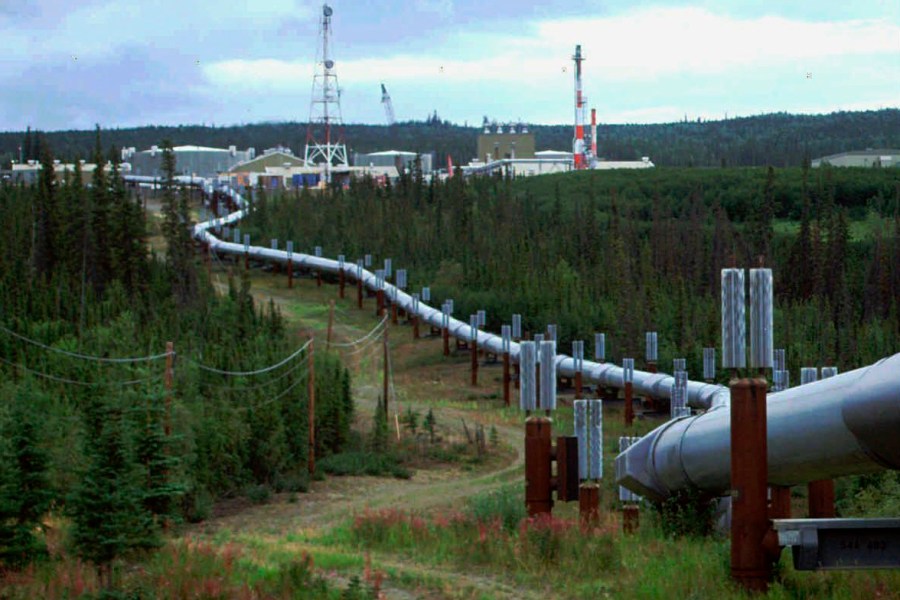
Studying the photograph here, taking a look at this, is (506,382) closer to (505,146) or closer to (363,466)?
(363,466)

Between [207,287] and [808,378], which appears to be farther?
[207,287]

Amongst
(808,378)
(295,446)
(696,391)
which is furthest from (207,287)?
(808,378)

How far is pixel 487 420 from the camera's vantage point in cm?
3703

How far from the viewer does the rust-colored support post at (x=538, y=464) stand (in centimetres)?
1486

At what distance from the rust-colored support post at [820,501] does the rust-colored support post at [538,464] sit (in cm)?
286

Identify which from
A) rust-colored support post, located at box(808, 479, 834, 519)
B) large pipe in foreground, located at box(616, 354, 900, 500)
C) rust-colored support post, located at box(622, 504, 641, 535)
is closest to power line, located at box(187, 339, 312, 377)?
rust-colored support post, located at box(808, 479, 834, 519)

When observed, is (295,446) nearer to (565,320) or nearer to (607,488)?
Answer: (607,488)

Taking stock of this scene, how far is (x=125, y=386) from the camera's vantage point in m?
27.1

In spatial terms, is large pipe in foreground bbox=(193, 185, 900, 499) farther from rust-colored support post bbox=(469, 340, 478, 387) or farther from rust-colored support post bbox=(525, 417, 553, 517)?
rust-colored support post bbox=(469, 340, 478, 387)

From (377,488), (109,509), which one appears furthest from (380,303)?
(109,509)

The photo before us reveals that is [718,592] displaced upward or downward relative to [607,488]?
upward

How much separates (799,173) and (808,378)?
216 ft

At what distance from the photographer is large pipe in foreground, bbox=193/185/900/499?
32.2 feet

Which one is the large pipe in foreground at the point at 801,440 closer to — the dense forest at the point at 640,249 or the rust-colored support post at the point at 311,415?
the rust-colored support post at the point at 311,415
